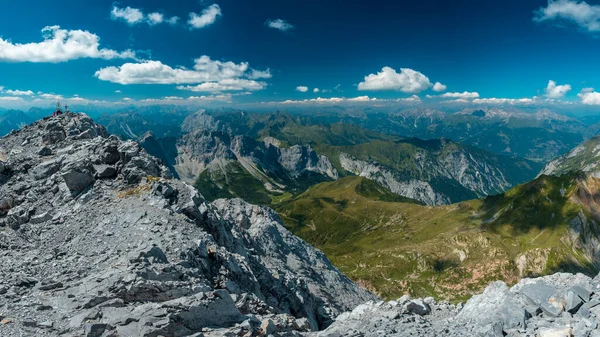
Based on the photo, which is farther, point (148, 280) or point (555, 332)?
point (148, 280)

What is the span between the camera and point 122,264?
26844mm

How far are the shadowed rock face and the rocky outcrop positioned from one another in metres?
7.41

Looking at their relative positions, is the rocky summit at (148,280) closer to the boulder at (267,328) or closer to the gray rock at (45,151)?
the boulder at (267,328)

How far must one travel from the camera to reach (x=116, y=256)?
29.7m

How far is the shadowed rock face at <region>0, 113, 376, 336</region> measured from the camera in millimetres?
21328

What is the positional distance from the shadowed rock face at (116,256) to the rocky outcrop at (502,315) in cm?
741

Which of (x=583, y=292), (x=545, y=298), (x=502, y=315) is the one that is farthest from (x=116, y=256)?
(x=583, y=292)

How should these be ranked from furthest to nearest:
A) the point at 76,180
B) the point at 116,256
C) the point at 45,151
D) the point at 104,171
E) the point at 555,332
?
the point at 45,151 → the point at 104,171 → the point at 76,180 → the point at 116,256 → the point at 555,332

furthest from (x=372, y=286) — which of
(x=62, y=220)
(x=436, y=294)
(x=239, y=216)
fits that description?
(x=62, y=220)

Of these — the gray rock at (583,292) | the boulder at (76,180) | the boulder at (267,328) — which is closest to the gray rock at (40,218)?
the boulder at (76,180)

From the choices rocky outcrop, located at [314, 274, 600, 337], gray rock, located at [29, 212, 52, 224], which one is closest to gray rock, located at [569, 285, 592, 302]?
rocky outcrop, located at [314, 274, 600, 337]

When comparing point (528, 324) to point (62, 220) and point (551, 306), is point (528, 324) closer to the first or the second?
point (551, 306)

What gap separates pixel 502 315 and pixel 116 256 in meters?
31.2

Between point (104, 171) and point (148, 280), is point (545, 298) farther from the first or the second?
point (104, 171)
